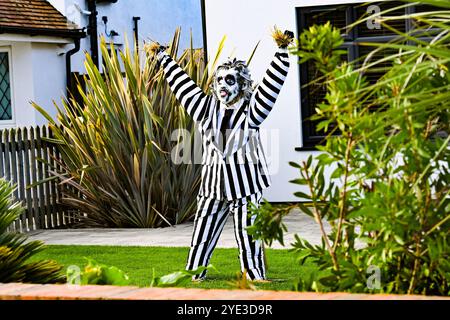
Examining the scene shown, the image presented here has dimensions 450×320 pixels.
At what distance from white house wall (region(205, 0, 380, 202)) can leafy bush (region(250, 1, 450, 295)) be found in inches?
413

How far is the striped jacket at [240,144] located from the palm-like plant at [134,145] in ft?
13.5

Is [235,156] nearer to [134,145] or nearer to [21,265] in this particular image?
[21,265]

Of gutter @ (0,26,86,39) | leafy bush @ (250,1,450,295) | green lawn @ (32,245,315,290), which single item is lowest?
green lawn @ (32,245,315,290)

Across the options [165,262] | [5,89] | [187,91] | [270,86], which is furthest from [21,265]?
[5,89]

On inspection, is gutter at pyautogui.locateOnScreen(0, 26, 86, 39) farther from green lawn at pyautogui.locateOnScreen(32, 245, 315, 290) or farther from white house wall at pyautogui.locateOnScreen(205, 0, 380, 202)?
green lawn at pyautogui.locateOnScreen(32, 245, 315, 290)

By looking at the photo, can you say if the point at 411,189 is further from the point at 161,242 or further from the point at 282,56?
the point at 161,242

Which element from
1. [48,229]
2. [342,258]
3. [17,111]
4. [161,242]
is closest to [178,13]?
[17,111]

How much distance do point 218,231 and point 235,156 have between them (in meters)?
0.65

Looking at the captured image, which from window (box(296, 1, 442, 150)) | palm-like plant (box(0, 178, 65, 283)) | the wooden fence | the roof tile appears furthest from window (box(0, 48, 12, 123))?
palm-like plant (box(0, 178, 65, 283))

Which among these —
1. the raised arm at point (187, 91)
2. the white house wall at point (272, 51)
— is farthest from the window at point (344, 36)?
the raised arm at point (187, 91)

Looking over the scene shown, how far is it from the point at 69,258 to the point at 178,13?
1468cm

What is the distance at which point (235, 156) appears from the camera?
9.35m

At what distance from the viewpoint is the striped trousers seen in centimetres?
925

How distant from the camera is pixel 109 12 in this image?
882 inches
